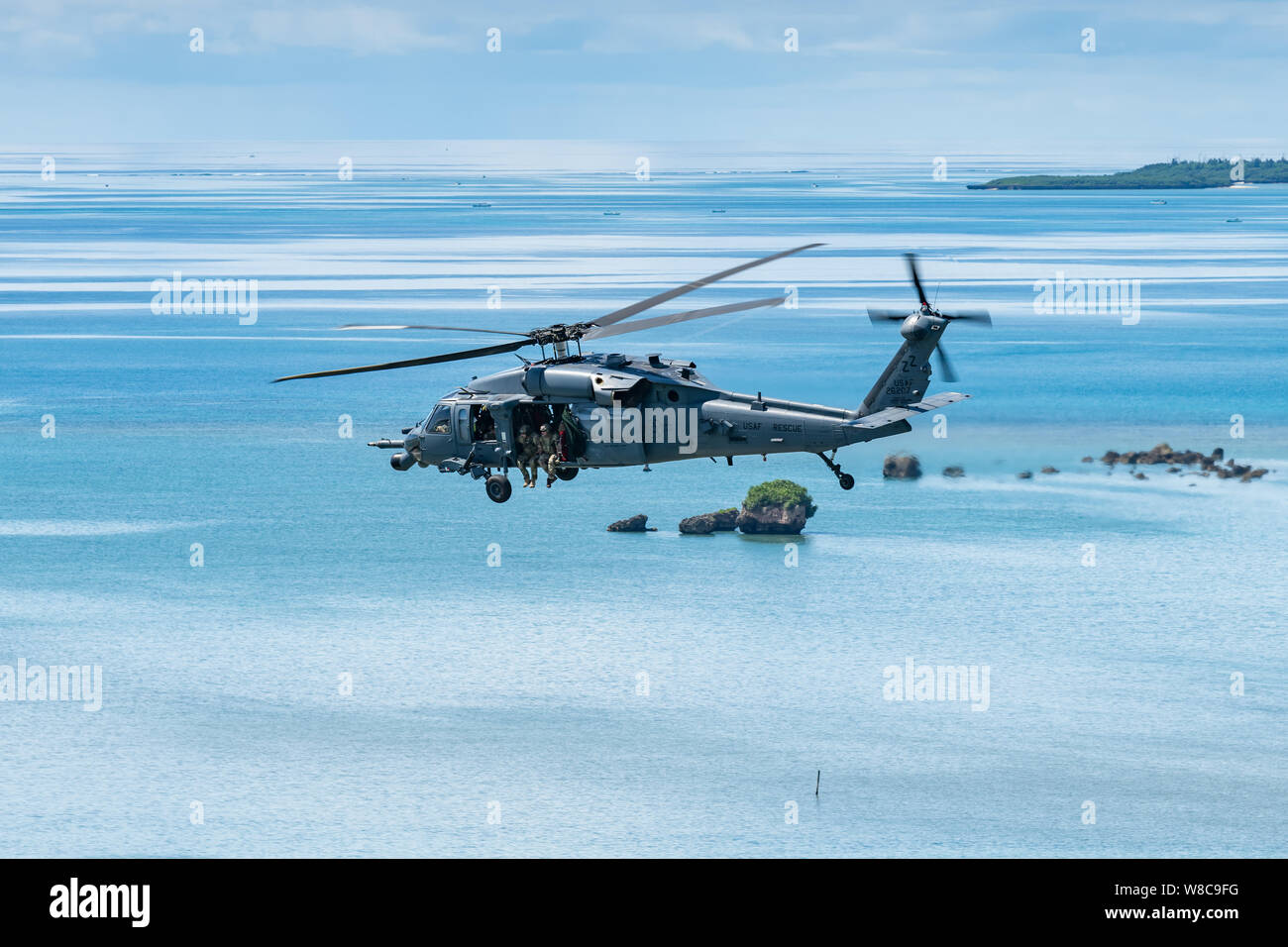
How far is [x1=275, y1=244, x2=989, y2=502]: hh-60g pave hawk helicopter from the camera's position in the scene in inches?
1918

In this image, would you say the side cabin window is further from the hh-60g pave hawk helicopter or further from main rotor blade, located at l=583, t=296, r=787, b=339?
main rotor blade, located at l=583, t=296, r=787, b=339

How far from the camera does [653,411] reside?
49219 mm

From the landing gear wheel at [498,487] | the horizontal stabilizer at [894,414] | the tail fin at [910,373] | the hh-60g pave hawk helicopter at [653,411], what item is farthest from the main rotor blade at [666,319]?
the landing gear wheel at [498,487]

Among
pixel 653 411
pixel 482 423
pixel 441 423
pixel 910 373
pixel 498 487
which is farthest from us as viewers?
pixel 441 423

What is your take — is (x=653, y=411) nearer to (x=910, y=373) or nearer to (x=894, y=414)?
(x=894, y=414)

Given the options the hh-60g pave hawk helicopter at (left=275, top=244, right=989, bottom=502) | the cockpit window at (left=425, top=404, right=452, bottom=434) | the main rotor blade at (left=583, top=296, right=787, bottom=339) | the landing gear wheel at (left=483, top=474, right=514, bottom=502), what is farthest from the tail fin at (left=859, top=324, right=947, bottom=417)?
the cockpit window at (left=425, top=404, right=452, bottom=434)

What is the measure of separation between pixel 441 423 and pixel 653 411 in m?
6.44

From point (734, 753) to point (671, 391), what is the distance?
116 metres

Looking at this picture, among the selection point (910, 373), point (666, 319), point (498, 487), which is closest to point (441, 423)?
point (498, 487)

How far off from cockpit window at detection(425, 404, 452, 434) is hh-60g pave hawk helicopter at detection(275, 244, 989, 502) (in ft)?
1.15

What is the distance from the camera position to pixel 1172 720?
167m
